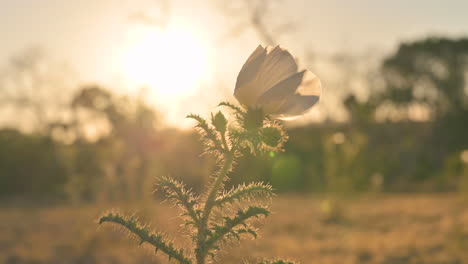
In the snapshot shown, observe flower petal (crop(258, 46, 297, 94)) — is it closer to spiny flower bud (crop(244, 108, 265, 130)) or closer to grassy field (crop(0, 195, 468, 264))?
spiny flower bud (crop(244, 108, 265, 130))

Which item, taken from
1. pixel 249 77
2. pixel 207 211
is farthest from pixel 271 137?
pixel 207 211

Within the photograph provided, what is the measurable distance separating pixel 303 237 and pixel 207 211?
6967 mm

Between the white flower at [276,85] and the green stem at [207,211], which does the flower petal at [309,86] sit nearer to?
the white flower at [276,85]

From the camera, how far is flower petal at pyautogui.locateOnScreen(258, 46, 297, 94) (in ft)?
4.65

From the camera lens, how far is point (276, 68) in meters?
1.43

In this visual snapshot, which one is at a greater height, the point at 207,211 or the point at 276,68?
the point at 276,68

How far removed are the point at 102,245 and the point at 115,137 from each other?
387 centimetres

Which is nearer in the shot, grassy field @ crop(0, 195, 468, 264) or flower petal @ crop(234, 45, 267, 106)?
flower petal @ crop(234, 45, 267, 106)

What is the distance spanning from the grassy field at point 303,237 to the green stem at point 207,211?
3115 mm

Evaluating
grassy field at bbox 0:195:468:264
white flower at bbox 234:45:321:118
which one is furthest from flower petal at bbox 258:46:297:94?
grassy field at bbox 0:195:468:264

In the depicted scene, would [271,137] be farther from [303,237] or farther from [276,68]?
[303,237]

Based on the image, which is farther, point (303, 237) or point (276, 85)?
point (303, 237)

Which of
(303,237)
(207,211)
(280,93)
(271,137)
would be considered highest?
(303,237)

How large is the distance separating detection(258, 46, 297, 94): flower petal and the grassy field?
11.0 ft
